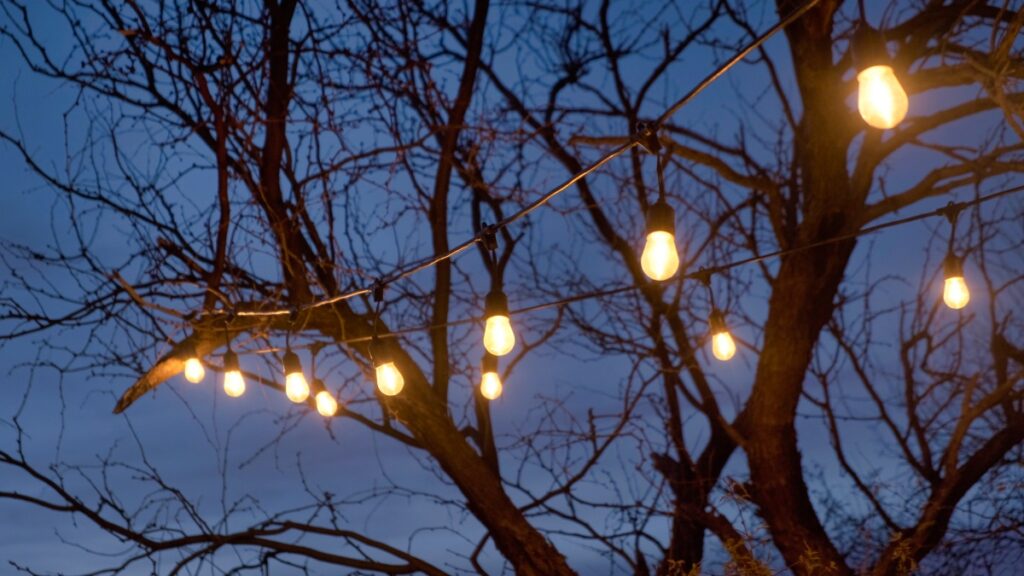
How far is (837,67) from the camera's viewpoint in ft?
15.6

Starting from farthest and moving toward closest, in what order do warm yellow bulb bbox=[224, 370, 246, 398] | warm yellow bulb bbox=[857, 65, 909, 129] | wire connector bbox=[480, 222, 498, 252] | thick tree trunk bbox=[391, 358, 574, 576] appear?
thick tree trunk bbox=[391, 358, 574, 576] → warm yellow bulb bbox=[224, 370, 246, 398] → wire connector bbox=[480, 222, 498, 252] → warm yellow bulb bbox=[857, 65, 909, 129]

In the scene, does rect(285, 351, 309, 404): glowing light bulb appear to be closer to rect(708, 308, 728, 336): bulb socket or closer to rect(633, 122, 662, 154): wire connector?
rect(708, 308, 728, 336): bulb socket

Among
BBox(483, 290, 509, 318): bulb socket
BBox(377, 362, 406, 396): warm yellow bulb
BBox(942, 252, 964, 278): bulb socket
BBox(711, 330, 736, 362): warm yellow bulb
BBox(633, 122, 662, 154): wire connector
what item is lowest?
BBox(633, 122, 662, 154): wire connector

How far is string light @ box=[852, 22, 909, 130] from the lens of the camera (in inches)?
79.0

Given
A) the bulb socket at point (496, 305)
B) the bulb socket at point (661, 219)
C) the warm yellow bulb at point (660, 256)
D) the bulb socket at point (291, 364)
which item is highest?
the bulb socket at point (291, 364)

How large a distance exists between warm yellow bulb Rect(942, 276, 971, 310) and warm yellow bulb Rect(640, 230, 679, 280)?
147cm

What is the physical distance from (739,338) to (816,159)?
1684mm

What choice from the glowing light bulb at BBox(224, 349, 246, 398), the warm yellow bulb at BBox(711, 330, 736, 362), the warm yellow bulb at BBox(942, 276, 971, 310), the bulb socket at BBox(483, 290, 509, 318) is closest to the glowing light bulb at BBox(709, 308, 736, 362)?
the warm yellow bulb at BBox(711, 330, 736, 362)

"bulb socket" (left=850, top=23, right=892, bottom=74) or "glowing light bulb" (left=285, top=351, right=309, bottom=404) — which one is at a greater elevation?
"glowing light bulb" (left=285, top=351, right=309, bottom=404)

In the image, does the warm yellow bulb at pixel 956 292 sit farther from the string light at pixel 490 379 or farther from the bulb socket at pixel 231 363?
the bulb socket at pixel 231 363

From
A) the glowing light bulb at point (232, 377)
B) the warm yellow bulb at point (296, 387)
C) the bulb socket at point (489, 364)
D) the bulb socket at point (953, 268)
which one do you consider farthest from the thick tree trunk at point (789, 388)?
the glowing light bulb at point (232, 377)

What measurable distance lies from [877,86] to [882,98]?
0.10 feet

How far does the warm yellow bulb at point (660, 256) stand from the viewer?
7.51 ft

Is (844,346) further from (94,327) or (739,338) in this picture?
(94,327)
